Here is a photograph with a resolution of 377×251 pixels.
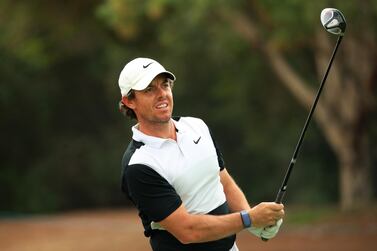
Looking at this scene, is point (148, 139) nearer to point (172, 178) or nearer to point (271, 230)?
point (172, 178)

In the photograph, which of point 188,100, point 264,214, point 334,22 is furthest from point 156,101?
point 188,100

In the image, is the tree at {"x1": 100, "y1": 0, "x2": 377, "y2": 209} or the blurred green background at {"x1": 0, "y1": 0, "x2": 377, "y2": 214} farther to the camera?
the blurred green background at {"x1": 0, "y1": 0, "x2": 377, "y2": 214}

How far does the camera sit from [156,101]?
14.4 ft

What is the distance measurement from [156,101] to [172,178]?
38 cm

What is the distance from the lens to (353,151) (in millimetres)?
18484

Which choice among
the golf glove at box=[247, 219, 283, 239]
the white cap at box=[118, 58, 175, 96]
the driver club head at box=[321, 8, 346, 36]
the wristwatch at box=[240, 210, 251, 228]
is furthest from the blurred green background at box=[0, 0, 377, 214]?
the wristwatch at box=[240, 210, 251, 228]

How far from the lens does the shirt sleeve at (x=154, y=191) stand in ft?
14.0

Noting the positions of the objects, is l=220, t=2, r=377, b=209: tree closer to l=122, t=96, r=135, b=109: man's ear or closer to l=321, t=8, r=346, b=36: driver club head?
l=321, t=8, r=346, b=36: driver club head

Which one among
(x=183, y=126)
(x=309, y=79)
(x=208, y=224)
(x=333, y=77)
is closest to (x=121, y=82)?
(x=183, y=126)

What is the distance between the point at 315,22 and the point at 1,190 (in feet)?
36.9

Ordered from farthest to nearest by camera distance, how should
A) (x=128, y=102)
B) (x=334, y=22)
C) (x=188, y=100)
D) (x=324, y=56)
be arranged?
(x=188, y=100) < (x=324, y=56) < (x=334, y=22) < (x=128, y=102)

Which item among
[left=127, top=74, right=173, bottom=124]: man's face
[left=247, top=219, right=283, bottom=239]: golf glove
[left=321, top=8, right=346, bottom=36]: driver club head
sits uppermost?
[left=321, top=8, right=346, bottom=36]: driver club head

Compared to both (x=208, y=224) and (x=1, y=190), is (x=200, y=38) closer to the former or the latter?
(x=1, y=190)

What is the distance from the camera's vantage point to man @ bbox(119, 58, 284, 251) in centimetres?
427
